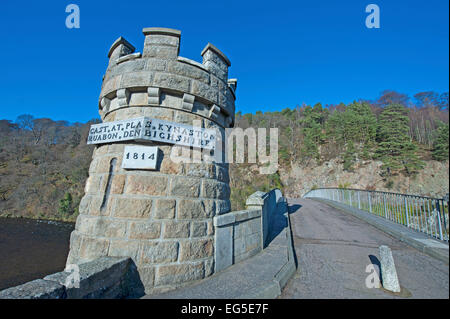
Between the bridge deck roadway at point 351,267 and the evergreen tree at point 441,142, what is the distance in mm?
912

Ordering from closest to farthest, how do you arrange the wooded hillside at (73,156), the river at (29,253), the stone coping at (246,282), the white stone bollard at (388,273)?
1. the stone coping at (246,282)
2. the white stone bollard at (388,273)
3. the river at (29,253)
4. the wooded hillside at (73,156)

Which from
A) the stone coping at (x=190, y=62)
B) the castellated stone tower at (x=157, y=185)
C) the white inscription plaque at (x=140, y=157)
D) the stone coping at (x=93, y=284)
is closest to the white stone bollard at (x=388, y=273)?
the castellated stone tower at (x=157, y=185)

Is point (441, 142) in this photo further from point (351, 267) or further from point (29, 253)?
point (29, 253)

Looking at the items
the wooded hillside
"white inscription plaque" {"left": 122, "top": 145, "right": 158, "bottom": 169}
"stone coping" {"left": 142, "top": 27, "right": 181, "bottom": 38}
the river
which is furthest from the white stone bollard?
the wooded hillside

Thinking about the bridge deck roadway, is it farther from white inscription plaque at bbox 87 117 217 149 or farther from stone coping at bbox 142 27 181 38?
stone coping at bbox 142 27 181 38

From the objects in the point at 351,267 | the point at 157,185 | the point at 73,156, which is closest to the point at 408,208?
the point at 351,267

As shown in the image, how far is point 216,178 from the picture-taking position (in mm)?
3592

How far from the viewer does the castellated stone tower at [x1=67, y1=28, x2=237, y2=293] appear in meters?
2.72

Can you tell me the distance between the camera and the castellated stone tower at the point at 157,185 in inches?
107

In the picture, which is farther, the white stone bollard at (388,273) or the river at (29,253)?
the river at (29,253)

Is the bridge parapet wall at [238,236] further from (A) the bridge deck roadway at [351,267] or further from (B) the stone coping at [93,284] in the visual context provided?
(B) the stone coping at [93,284]
